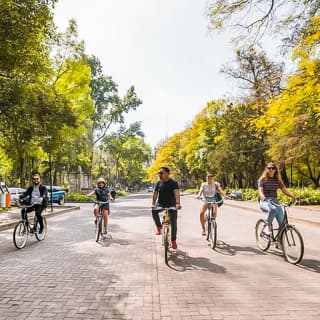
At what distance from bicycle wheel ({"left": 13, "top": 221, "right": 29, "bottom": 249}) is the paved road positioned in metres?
0.17

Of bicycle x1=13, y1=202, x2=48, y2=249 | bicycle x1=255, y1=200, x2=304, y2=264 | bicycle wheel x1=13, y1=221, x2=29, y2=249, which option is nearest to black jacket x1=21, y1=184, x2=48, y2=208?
bicycle x1=13, y1=202, x2=48, y2=249

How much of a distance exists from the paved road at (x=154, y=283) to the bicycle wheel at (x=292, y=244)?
0.20 metres

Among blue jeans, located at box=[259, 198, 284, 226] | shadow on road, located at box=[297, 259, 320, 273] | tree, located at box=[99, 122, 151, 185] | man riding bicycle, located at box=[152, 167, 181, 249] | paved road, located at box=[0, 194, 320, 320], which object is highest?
tree, located at box=[99, 122, 151, 185]

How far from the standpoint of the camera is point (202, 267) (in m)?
6.41

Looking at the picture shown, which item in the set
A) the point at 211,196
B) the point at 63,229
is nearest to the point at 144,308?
the point at 211,196

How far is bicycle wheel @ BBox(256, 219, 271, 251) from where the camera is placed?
7.85m

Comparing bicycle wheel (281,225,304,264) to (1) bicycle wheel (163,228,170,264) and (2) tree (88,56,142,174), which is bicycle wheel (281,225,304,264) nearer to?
(1) bicycle wheel (163,228,170,264)

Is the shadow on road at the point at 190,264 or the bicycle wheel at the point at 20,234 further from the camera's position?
the bicycle wheel at the point at 20,234

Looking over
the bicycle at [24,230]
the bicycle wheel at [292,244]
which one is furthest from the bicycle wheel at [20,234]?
the bicycle wheel at [292,244]

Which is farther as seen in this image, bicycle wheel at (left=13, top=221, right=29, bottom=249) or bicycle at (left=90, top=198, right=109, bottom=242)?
bicycle at (left=90, top=198, right=109, bottom=242)

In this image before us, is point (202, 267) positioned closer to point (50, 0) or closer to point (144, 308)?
point (144, 308)

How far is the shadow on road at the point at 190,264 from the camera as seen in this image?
6.27 metres

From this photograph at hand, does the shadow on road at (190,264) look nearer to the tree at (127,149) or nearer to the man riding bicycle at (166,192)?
the man riding bicycle at (166,192)

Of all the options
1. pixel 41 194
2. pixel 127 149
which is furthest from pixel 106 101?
pixel 41 194
